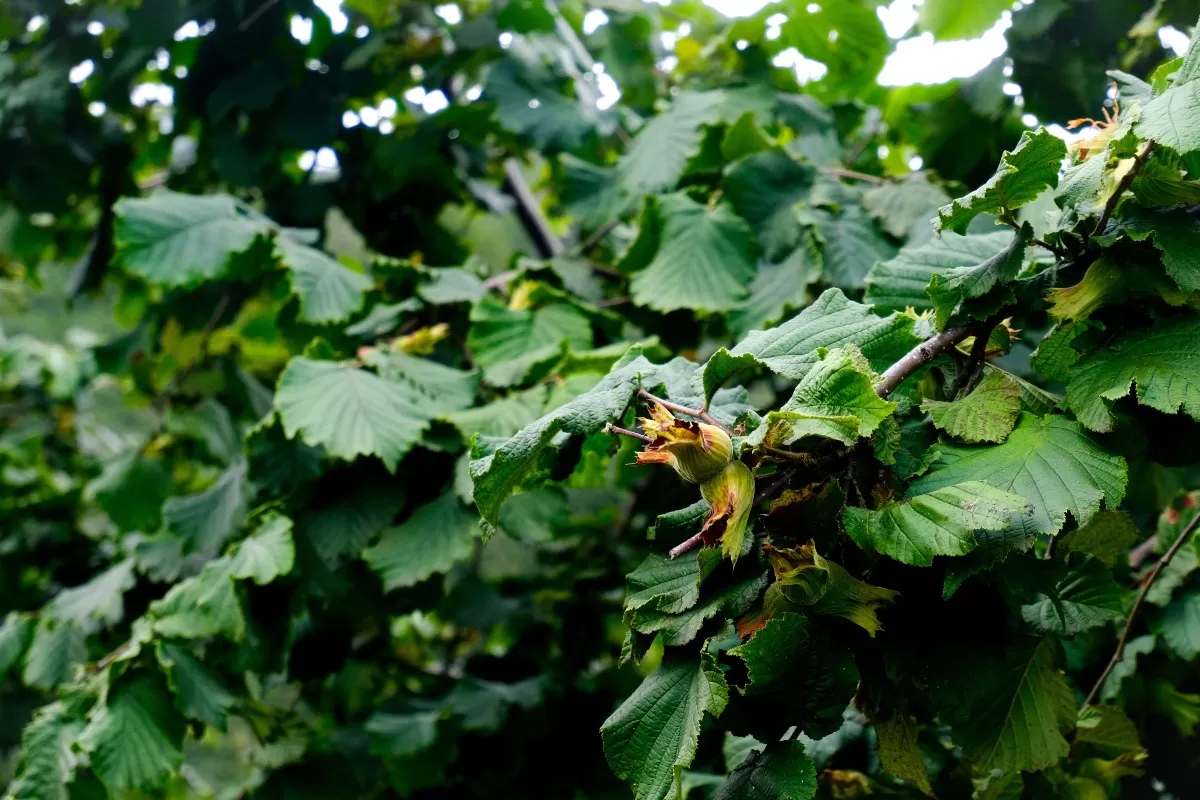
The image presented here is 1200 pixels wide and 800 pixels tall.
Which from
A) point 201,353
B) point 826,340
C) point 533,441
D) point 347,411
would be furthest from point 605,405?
point 201,353

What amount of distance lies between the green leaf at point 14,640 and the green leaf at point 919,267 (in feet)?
4.27

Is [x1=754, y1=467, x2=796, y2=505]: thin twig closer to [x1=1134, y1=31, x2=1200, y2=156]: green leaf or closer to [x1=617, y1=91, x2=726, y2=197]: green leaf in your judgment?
[x1=1134, y1=31, x2=1200, y2=156]: green leaf

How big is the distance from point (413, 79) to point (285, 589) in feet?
3.58

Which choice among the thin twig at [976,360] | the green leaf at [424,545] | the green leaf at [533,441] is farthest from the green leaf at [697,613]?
the green leaf at [424,545]

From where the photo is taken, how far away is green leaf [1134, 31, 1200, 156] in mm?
595

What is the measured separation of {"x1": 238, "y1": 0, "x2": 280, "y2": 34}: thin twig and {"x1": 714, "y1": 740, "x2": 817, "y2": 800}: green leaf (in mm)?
1561

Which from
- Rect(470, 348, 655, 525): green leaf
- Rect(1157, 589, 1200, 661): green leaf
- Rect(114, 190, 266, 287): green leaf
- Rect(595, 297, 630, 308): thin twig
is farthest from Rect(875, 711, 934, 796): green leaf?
Rect(114, 190, 266, 287): green leaf

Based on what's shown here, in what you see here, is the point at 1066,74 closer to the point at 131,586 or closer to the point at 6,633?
the point at 131,586

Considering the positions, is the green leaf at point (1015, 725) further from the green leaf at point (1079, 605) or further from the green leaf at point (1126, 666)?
the green leaf at point (1126, 666)

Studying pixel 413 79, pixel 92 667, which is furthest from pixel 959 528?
pixel 413 79

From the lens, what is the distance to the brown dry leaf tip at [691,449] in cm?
58

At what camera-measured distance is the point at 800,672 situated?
0.60 metres

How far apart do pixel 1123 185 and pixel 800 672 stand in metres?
0.40

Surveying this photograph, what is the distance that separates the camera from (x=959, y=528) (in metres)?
0.57
